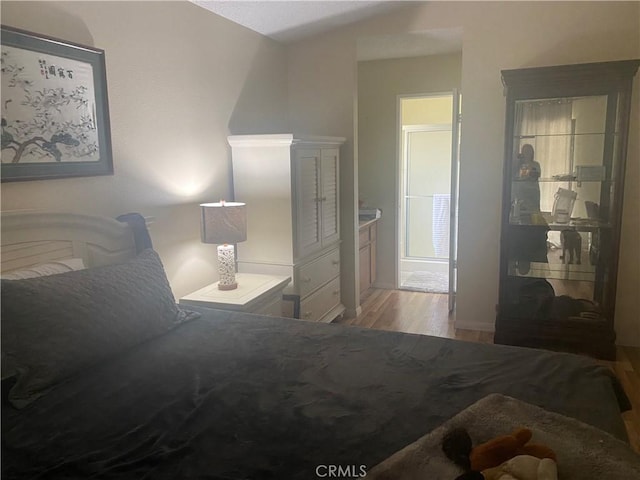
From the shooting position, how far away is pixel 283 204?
3.41m

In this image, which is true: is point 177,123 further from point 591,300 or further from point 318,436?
point 591,300

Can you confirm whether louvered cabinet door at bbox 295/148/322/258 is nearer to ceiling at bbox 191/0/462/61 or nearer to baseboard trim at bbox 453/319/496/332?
ceiling at bbox 191/0/462/61

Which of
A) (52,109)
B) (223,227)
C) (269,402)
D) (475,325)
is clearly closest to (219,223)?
(223,227)

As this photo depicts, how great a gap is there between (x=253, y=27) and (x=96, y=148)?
1.81 metres

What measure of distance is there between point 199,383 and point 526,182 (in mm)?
2773

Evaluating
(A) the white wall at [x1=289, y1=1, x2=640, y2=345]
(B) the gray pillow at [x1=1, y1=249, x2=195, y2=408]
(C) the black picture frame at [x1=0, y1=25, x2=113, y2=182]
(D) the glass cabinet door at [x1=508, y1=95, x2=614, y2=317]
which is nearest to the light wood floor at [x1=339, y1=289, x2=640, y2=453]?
(A) the white wall at [x1=289, y1=1, x2=640, y2=345]

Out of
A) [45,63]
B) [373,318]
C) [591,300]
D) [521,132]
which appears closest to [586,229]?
[591,300]

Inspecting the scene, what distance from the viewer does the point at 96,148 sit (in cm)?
237

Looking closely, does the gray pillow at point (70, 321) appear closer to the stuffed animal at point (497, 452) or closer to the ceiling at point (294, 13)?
the stuffed animal at point (497, 452)

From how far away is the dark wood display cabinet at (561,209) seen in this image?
332cm

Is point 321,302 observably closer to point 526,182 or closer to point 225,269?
point 225,269

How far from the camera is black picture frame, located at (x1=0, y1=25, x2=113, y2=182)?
197 centimetres

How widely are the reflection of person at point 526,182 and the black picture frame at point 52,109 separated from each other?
2.67m

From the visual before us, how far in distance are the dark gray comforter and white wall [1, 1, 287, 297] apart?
33.5 inches
